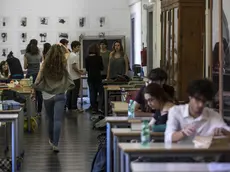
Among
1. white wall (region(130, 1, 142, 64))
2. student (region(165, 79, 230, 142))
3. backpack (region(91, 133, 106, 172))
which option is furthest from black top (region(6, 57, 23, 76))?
student (region(165, 79, 230, 142))

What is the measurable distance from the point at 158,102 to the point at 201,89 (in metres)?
0.85

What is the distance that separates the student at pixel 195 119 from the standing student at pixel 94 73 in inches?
333

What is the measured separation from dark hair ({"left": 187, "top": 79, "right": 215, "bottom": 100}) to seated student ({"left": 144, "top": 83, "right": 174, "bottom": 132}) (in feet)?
2.30

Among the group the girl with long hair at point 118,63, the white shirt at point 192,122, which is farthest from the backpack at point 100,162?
the girl with long hair at point 118,63

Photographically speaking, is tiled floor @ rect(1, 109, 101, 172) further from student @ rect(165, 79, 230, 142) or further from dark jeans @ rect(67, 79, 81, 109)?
student @ rect(165, 79, 230, 142)

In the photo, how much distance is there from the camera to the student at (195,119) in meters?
4.52

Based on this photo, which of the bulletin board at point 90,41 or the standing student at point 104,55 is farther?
the bulletin board at point 90,41

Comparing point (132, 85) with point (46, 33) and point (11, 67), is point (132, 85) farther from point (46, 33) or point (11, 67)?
point (46, 33)

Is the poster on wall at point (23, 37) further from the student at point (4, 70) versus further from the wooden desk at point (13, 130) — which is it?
the wooden desk at point (13, 130)

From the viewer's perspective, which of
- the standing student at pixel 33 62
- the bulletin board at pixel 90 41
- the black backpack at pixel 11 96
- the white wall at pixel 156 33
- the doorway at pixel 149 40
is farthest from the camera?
the bulletin board at pixel 90 41

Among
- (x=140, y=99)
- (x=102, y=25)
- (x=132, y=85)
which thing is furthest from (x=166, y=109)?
(x=102, y=25)

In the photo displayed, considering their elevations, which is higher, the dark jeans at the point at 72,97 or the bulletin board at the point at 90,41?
the bulletin board at the point at 90,41

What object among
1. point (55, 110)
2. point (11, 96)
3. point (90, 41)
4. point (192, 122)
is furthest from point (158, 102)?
point (90, 41)

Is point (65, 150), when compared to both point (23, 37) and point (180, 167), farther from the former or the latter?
point (23, 37)
